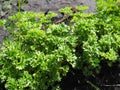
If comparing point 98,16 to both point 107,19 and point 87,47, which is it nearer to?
point 107,19

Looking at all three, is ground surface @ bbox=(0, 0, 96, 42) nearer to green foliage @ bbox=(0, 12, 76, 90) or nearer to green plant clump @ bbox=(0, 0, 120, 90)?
green plant clump @ bbox=(0, 0, 120, 90)

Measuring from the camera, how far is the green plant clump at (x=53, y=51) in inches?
152

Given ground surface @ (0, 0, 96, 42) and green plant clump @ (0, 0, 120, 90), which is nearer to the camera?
green plant clump @ (0, 0, 120, 90)

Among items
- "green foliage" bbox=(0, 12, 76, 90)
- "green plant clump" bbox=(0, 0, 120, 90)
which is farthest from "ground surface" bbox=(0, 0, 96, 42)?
"green foliage" bbox=(0, 12, 76, 90)

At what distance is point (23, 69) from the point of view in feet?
12.9

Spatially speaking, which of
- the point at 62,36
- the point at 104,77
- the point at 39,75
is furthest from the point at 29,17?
the point at 104,77

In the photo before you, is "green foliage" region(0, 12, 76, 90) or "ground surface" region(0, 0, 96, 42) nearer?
"green foliage" region(0, 12, 76, 90)

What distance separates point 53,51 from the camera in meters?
3.89

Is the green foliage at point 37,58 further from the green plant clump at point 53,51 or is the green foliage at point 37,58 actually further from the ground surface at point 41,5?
the ground surface at point 41,5

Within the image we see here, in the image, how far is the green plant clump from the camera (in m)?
3.86

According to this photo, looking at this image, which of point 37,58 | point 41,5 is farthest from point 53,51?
point 41,5

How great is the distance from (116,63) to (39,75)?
999 millimetres

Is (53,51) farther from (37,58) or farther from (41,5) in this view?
(41,5)

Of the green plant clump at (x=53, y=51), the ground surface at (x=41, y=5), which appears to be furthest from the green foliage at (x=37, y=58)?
the ground surface at (x=41, y=5)
